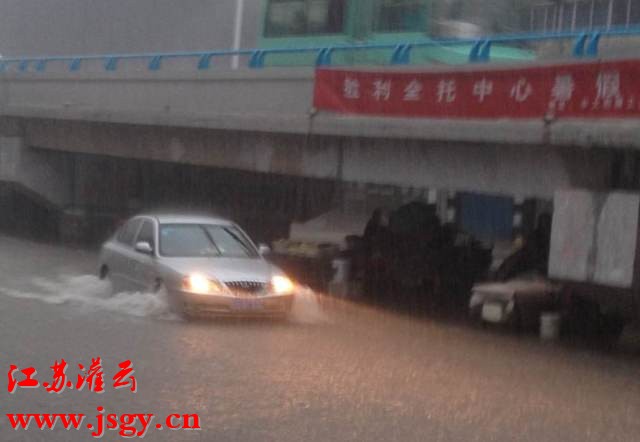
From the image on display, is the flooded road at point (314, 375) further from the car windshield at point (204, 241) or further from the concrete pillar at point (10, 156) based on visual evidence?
the concrete pillar at point (10, 156)

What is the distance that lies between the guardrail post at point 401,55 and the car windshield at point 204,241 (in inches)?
170

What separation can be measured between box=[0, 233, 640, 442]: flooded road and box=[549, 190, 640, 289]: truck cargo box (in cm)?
102

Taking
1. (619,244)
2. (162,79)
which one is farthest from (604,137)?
(162,79)

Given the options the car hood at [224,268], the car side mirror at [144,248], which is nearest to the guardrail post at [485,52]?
the car hood at [224,268]

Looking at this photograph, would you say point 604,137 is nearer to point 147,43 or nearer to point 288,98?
point 288,98

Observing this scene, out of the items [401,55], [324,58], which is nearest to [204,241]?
[401,55]

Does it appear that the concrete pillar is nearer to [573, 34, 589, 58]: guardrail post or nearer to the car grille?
the car grille

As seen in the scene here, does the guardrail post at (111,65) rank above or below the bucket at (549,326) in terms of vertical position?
above

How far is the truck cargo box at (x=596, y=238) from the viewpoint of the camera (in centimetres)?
1356

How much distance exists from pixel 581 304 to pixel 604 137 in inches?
119

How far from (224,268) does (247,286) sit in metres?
0.46

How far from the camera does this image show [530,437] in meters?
8.02

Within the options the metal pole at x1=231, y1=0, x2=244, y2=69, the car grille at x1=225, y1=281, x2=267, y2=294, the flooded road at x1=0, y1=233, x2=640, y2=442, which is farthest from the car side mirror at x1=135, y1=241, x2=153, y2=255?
the metal pole at x1=231, y1=0, x2=244, y2=69

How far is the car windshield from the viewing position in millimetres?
14188
